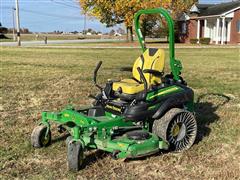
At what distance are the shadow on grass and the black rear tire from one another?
41 centimetres

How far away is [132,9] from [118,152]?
35480mm

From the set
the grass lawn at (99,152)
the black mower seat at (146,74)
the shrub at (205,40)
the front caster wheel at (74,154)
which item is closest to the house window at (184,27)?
the shrub at (205,40)

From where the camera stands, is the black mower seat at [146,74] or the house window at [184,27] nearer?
the black mower seat at [146,74]

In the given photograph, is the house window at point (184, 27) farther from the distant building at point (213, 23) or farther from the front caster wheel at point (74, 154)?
the front caster wheel at point (74, 154)

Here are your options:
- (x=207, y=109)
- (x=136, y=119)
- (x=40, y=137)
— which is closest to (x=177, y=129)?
(x=136, y=119)

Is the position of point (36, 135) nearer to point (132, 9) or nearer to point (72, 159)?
point (72, 159)

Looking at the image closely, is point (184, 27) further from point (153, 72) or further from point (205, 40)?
point (153, 72)

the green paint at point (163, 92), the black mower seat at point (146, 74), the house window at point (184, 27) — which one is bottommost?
the green paint at point (163, 92)

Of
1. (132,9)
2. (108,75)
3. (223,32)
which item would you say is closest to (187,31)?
(223,32)

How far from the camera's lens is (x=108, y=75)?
39.3 feet

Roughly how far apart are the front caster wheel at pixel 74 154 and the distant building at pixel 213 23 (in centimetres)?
3988

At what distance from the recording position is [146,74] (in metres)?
5.36

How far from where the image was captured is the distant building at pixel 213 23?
42562 millimetres

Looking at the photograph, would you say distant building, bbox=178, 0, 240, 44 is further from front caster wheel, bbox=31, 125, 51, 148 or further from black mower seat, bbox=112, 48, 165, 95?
front caster wheel, bbox=31, 125, 51, 148
